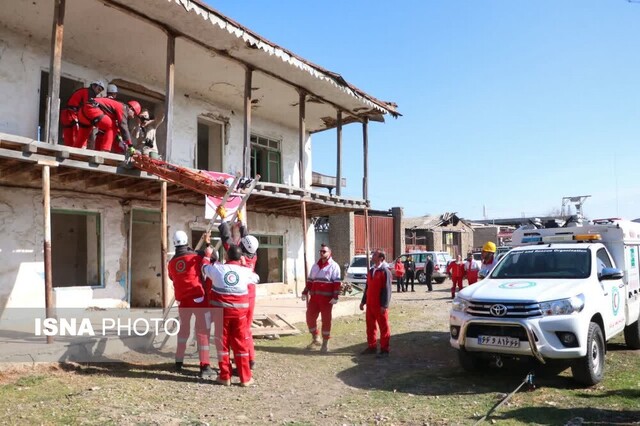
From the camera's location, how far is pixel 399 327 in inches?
458

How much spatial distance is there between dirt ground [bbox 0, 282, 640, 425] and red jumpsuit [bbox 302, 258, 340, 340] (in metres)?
0.61

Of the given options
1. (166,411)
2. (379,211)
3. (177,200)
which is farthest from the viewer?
(379,211)

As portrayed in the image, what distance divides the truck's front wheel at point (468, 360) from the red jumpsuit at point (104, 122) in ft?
21.4

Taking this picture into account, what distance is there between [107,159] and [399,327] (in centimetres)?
714

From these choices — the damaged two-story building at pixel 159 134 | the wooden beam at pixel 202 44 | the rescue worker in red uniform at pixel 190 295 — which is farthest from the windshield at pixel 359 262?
the rescue worker in red uniform at pixel 190 295

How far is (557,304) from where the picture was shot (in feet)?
20.2

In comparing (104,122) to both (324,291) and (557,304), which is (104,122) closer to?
(324,291)

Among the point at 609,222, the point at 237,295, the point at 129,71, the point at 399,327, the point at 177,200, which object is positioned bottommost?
the point at 399,327

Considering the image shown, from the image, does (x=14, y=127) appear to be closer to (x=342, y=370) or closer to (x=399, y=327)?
(x=342, y=370)

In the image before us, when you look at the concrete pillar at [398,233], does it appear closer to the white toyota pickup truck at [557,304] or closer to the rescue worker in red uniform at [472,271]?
the rescue worker in red uniform at [472,271]

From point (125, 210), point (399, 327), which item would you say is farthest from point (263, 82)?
point (399, 327)

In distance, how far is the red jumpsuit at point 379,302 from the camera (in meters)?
8.38

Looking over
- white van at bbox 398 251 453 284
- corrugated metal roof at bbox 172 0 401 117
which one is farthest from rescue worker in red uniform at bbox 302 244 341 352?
white van at bbox 398 251 453 284

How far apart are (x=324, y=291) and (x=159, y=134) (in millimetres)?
6583
